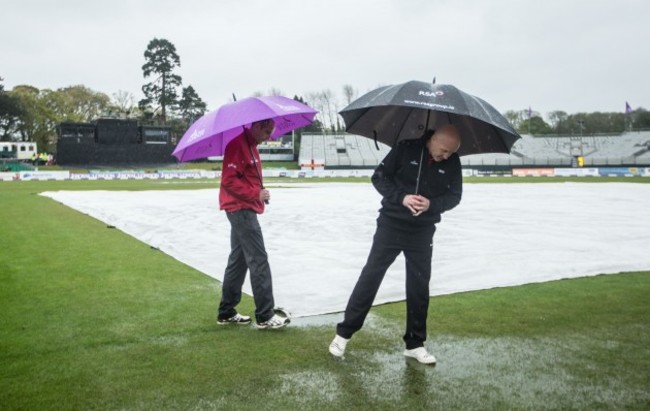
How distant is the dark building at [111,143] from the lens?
5391cm

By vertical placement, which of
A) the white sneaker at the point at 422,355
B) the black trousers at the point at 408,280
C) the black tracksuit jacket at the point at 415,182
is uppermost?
the black tracksuit jacket at the point at 415,182

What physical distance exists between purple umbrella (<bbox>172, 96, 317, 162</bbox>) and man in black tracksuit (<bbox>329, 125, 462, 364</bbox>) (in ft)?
3.19

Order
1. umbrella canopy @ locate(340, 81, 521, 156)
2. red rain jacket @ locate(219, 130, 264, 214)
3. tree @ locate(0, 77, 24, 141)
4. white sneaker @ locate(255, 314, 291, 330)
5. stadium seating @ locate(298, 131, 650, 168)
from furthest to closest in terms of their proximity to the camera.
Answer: tree @ locate(0, 77, 24, 141), stadium seating @ locate(298, 131, 650, 168), white sneaker @ locate(255, 314, 291, 330), red rain jacket @ locate(219, 130, 264, 214), umbrella canopy @ locate(340, 81, 521, 156)

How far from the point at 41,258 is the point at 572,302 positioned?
7.45m

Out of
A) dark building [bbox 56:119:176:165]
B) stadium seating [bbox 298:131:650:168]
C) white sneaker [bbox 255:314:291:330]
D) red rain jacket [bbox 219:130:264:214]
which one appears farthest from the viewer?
stadium seating [bbox 298:131:650:168]

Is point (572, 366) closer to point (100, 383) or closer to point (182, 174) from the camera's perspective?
point (100, 383)

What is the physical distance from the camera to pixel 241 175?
4703mm

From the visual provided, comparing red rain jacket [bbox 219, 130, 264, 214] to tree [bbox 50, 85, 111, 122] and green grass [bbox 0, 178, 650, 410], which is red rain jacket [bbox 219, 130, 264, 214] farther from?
tree [bbox 50, 85, 111, 122]

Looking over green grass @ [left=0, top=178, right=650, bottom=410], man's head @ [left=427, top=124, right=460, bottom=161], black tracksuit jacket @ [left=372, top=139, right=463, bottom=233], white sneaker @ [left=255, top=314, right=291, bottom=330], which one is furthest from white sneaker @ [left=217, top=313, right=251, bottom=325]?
man's head @ [left=427, top=124, right=460, bottom=161]

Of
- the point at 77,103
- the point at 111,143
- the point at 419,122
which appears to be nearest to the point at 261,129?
the point at 419,122

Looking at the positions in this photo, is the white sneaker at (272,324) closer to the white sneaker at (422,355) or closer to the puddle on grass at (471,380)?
the puddle on grass at (471,380)

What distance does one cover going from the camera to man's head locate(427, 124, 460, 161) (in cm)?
390

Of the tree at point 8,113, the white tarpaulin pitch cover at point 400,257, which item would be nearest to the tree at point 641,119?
the white tarpaulin pitch cover at point 400,257

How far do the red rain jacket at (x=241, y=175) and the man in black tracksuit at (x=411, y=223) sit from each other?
1149 millimetres
